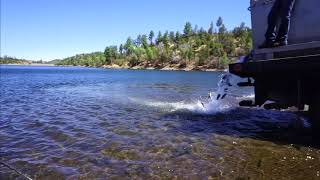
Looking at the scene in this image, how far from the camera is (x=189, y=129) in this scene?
11.4 metres

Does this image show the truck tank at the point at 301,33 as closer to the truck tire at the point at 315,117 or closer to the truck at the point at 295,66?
the truck at the point at 295,66

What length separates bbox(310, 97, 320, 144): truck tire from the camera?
9117 mm

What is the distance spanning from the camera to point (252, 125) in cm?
1214

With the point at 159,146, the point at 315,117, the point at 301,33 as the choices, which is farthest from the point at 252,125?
the point at 159,146

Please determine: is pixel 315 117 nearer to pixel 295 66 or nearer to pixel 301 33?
pixel 295 66

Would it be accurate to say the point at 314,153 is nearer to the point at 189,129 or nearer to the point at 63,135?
the point at 189,129

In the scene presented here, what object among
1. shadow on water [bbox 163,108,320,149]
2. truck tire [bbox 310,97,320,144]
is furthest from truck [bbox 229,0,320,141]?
shadow on water [bbox 163,108,320,149]

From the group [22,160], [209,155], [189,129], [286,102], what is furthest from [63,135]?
[286,102]

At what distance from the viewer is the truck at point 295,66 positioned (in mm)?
8867

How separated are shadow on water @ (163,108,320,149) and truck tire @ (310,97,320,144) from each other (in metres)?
0.17

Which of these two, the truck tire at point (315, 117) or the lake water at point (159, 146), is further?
the truck tire at point (315, 117)

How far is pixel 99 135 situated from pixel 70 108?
23.5 ft

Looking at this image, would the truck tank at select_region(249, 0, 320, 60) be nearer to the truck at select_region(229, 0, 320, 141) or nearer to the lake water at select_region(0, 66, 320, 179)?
the truck at select_region(229, 0, 320, 141)

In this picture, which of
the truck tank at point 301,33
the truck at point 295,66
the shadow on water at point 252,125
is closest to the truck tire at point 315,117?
the truck at point 295,66
